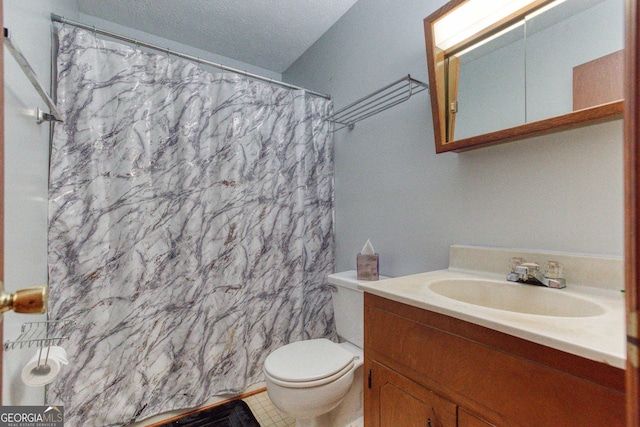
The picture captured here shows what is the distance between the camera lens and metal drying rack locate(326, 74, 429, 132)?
1.47 m

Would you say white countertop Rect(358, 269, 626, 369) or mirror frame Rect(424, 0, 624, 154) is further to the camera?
mirror frame Rect(424, 0, 624, 154)

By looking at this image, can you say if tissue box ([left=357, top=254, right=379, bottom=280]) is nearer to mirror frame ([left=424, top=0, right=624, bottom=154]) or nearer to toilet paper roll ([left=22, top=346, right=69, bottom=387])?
mirror frame ([left=424, top=0, right=624, bottom=154])

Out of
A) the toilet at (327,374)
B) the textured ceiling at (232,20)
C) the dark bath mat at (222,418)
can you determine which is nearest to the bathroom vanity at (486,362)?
the toilet at (327,374)

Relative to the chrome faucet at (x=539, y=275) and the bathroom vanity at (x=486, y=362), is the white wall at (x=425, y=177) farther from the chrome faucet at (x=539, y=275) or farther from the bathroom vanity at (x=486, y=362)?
the bathroom vanity at (x=486, y=362)

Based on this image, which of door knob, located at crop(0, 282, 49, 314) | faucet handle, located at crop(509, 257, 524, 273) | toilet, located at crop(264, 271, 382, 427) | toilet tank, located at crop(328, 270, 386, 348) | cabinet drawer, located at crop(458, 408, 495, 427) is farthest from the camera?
toilet tank, located at crop(328, 270, 386, 348)

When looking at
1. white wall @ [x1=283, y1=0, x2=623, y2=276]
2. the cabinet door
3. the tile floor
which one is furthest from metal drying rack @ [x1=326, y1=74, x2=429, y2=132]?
the tile floor

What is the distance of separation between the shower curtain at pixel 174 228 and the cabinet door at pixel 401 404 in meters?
1.07

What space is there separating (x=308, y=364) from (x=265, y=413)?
2.21 ft

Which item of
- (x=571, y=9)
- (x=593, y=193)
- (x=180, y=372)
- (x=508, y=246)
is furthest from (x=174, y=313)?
(x=571, y=9)

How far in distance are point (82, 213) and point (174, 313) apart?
28.2 inches

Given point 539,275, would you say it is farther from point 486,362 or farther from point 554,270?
point 486,362

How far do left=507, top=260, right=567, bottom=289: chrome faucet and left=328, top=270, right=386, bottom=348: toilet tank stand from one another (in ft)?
2.34

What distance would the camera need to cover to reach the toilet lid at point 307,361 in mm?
1236

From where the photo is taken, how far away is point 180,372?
167 centimetres
